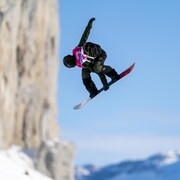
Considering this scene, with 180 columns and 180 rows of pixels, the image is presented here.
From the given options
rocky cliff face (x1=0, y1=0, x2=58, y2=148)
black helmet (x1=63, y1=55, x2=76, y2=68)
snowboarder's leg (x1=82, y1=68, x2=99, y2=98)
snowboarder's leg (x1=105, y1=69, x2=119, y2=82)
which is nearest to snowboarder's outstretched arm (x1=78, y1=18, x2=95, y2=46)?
black helmet (x1=63, y1=55, x2=76, y2=68)

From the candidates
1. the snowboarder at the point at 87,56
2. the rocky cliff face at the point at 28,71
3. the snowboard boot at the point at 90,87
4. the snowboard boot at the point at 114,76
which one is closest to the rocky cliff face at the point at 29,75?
the rocky cliff face at the point at 28,71

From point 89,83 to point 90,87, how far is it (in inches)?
6.7

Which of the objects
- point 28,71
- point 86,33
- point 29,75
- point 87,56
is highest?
point 28,71

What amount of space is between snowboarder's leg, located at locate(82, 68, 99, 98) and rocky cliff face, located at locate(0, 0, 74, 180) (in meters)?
49.3

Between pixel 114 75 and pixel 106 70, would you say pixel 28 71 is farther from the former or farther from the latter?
pixel 106 70

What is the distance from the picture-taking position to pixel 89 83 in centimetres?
1941

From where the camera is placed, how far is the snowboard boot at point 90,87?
1931cm

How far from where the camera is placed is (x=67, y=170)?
90.1 meters

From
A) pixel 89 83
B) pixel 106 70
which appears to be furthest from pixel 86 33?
pixel 89 83

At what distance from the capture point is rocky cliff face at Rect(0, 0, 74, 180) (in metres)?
77.2

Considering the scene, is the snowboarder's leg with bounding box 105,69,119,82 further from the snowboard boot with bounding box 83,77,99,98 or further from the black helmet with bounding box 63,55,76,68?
the black helmet with bounding box 63,55,76,68

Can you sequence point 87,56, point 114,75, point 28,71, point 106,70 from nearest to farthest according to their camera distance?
point 87,56, point 106,70, point 114,75, point 28,71

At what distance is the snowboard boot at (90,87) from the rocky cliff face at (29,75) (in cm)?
4932

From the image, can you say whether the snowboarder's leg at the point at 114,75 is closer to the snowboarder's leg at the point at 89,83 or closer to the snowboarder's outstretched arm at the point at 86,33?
the snowboarder's leg at the point at 89,83
